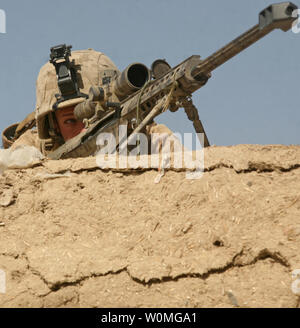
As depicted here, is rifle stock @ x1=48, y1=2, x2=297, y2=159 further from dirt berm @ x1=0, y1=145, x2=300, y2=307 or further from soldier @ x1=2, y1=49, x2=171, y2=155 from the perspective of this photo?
soldier @ x1=2, y1=49, x2=171, y2=155

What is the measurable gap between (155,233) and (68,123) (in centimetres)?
462

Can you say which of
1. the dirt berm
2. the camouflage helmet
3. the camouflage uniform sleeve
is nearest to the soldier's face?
the camouflage helmet

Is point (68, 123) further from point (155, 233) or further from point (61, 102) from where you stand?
point (155, 233)

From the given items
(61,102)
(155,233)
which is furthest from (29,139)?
(155,233)

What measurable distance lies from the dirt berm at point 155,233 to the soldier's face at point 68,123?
3.65m

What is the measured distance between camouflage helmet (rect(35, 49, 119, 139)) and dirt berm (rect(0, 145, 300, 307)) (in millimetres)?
3860

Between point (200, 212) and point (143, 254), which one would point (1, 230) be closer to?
point (143, 254)

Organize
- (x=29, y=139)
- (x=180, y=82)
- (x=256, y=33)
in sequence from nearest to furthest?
(x=256, y=33), (x=180, y=82), (x=29, y=139)

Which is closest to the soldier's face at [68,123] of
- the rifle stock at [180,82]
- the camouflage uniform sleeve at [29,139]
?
the camouflage uniform sleeve at [29,139]

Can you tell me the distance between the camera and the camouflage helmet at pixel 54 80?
763cm

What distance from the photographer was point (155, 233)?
3242 millimetres

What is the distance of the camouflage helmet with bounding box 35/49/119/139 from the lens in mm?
7635
